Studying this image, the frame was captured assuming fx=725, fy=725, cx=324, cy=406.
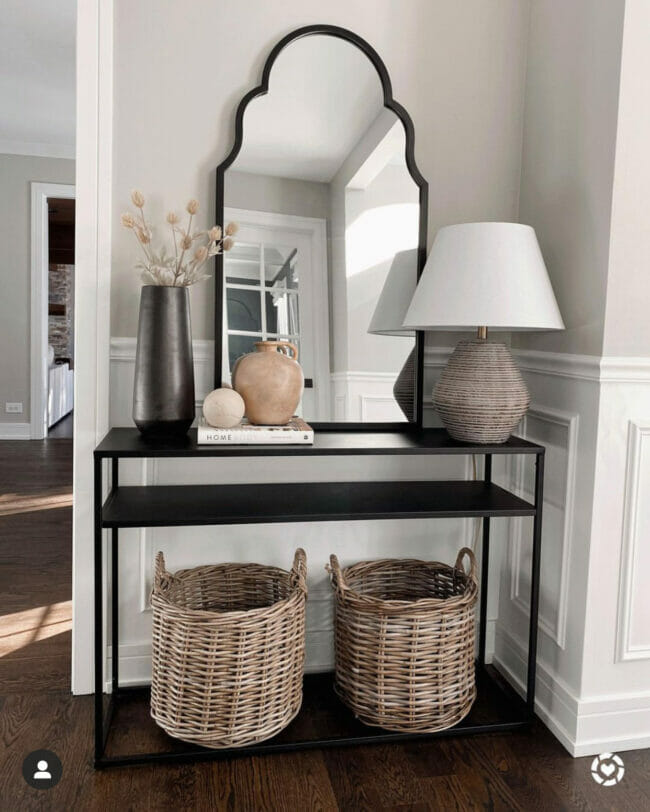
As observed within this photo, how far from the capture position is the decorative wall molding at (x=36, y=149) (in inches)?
236

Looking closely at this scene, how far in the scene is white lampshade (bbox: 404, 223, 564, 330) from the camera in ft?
5.67

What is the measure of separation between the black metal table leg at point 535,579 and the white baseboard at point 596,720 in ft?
0.22

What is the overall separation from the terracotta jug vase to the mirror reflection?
17 centimetres

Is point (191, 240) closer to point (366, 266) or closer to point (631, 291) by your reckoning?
point (366, 266)

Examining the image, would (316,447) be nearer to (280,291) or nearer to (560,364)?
(280,291)

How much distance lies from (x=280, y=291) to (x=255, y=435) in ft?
1.56

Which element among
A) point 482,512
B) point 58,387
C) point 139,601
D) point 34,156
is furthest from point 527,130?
point 58,387

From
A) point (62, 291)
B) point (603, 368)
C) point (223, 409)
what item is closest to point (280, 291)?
point (223, 409)

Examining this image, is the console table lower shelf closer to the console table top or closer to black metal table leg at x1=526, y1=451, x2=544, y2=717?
black metal table leg at x1=526, y1=451, x2=544, y2=717

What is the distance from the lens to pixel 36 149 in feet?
19.8

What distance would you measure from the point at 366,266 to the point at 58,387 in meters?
6.21

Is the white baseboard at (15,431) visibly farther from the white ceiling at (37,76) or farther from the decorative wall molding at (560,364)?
the decorative wall molding at (560,364)

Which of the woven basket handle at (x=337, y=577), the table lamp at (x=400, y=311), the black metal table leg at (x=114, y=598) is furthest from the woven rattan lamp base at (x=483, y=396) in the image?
the black metal table leg at (x=114, y=598)

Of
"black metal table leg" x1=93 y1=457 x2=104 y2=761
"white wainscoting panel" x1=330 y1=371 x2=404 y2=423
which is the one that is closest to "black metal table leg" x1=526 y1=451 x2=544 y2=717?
"white wainscoting panel" x1=330 y1=371 x2=404 y2=423
